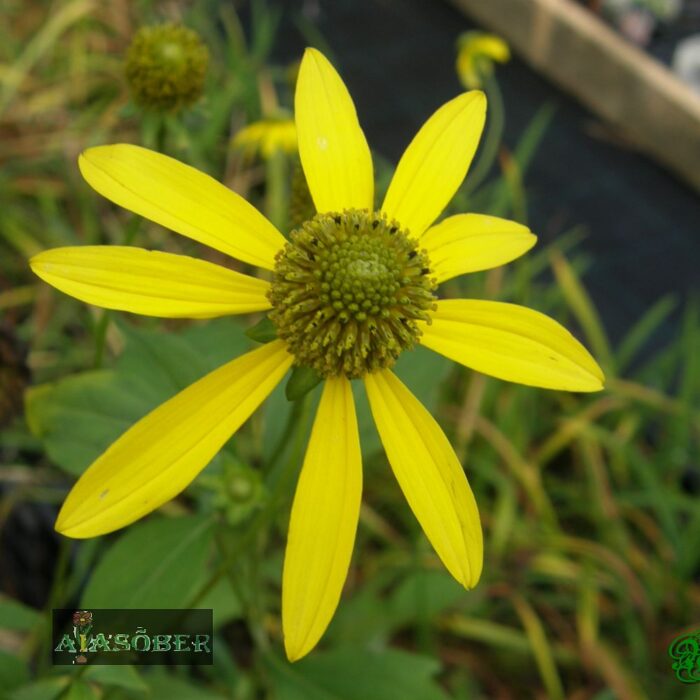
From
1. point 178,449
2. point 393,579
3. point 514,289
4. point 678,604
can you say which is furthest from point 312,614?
point 514,289

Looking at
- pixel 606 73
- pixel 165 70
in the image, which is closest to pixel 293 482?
pixel 165 70

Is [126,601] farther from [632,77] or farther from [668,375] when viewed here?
[632,77]

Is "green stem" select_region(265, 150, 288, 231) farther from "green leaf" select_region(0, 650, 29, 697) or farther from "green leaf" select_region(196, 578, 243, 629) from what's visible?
"green leaf" select_region(0, 650, 29, 697)

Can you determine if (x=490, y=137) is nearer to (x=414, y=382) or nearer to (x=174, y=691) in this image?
(x=414, y=382)

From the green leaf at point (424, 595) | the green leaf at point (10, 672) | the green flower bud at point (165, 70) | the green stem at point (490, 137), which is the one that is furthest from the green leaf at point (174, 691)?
the green stem at point (490, 137)

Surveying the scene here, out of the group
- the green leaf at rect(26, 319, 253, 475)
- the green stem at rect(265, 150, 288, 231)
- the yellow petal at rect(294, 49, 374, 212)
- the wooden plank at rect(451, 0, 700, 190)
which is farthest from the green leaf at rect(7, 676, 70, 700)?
the wooden plank at rect(451, 0, 700, 190)

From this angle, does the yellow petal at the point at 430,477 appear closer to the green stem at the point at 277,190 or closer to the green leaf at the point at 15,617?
the green leaf at the point at 15,617

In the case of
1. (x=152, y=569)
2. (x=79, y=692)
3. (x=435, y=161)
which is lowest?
(x=79, y=692)
